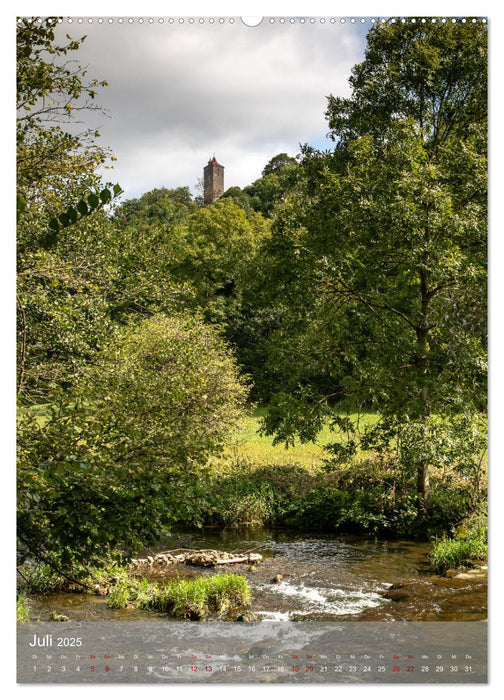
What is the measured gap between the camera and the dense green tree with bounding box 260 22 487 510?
26.3 feet

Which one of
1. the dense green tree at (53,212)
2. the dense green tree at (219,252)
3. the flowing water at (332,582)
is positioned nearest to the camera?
the dense green tree at (53,212)

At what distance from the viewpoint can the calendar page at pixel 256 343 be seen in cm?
447

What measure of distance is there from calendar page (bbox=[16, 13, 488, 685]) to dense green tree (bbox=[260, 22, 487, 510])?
51 mm

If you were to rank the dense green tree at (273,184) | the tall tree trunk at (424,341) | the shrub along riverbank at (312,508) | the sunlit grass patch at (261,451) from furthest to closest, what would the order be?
1. the sunlit grass patch at (261,451)
2. the tall tree trunk at (424,341)
3. the shrub along riverbank at (312,508)
4. the dense green tree at (273,184)

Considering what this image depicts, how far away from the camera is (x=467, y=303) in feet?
15.0

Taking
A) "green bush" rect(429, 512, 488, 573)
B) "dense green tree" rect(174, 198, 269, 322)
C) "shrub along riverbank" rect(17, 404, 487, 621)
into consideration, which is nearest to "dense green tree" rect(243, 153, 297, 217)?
"dense green tree" rect(174, 198, 269, 322)

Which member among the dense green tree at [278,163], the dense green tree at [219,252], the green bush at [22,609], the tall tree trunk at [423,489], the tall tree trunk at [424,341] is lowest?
the tall tree trunk at [423,489]

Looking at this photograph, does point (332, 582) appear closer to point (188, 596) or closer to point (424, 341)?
point (188, 596)

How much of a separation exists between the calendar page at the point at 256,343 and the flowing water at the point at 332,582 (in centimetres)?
6

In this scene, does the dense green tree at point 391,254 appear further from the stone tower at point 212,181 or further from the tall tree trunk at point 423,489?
the stone tower at point 212,181

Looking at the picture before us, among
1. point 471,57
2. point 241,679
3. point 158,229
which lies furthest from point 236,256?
point 241,679

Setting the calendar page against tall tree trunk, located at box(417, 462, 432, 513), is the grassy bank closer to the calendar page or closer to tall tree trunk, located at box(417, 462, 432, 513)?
the calendar page

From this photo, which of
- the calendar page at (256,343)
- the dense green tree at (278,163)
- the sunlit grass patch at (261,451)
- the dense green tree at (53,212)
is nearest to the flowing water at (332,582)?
the calendar page at (256,343)

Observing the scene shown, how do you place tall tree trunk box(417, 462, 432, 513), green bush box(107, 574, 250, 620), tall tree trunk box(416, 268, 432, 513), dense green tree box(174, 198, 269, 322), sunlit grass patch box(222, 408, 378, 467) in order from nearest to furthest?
green bush box(107, 574, 250, 620)
dense green tree box(174, 198, 269, 322)
tall tree trunk box(416, 268, 432, 513)
tall tree trunk box(417, 462, 432, 513)
sunlit grass patch box(222, 408, 378, 467)
